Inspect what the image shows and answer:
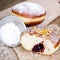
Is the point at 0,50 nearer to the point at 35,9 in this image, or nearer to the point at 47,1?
the point at 35,9

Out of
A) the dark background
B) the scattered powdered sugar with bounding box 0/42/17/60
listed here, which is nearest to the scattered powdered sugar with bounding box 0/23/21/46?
the scattered powdered sugar with bounding box 0/42/17/60

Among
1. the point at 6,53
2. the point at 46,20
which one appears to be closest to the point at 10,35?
the point at 6,53

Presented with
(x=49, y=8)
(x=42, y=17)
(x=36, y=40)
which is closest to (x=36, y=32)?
(x=36, y=40)

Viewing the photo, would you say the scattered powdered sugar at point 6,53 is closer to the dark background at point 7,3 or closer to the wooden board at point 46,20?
the wooden board at point 46,20

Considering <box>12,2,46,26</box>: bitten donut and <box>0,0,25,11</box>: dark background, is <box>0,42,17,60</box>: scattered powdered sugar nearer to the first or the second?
<box>12,2,46,26</box>: bitten donut

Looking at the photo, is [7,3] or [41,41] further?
[7,3]

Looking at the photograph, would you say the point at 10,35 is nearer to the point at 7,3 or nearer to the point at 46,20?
the point at 46,20
